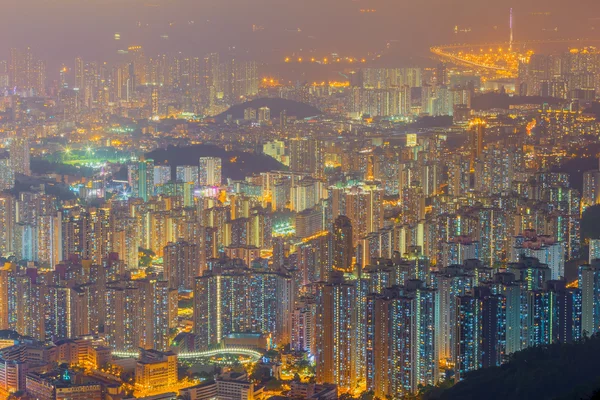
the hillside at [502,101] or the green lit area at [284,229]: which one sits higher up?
the hillside at [502,101]

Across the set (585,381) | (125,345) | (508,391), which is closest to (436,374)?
(508,391)

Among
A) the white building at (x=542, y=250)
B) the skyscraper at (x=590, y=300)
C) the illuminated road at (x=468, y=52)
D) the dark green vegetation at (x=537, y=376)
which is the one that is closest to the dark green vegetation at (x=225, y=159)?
the illuminated road at (x=468, y=52)

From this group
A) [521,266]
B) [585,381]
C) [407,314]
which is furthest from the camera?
[521,266]

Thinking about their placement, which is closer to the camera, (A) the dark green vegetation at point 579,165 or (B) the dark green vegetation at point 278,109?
(A) the dark green vegetation at point 579,165

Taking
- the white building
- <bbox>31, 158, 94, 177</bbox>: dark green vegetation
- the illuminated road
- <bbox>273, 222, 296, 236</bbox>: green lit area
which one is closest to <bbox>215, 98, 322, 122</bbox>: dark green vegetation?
<bbox>31, 158, 94, 177</bbox>: dark green vegetation

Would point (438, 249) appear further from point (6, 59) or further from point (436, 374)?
point (6, 59)

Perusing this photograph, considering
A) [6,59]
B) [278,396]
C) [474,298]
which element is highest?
[6,59]

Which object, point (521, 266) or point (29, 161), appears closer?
point (521, 266)

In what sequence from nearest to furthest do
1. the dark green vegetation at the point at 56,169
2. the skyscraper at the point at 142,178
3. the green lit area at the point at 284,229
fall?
the green lit area at the point at 284,229, the skyscraper at the point at 142,178, the dark green vegetation at the point at 56,169

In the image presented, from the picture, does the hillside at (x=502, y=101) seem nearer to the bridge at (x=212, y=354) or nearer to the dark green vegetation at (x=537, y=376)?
the bridge at (x=212, y=354)
